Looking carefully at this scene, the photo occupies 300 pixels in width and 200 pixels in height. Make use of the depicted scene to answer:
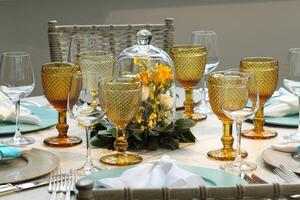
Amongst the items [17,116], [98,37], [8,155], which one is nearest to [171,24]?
[98,37]

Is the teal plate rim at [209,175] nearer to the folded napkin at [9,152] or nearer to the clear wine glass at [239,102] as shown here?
the clear wine glass at [239,102]

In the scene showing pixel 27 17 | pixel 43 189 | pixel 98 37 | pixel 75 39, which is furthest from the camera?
pixel 27 17

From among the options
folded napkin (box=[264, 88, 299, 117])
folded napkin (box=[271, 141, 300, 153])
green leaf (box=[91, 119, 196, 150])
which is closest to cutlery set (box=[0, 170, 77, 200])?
green leaf (box=[91, 119, 196, 150])

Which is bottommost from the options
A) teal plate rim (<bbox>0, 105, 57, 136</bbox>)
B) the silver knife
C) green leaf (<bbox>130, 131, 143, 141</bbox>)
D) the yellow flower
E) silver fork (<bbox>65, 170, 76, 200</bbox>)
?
the silver knife

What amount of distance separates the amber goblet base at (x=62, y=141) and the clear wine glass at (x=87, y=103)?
163 mm

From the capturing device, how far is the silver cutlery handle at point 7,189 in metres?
1.13

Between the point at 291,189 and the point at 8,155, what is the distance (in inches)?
27.1

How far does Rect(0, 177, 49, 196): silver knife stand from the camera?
3.74 feet

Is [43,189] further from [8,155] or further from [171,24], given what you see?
[171,24]

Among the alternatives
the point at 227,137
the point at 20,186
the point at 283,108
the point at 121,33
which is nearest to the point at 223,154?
the point at 227,137

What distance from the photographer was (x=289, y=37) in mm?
3473

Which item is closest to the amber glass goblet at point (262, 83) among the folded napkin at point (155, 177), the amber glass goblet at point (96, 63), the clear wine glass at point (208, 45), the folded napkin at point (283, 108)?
the folded napkin at point (283, 108)

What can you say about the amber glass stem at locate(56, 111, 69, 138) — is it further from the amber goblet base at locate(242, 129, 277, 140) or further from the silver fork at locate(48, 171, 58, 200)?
the amber goblet base at locate(242, 129, 277, 140)

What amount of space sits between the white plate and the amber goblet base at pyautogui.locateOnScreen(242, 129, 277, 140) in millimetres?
144
